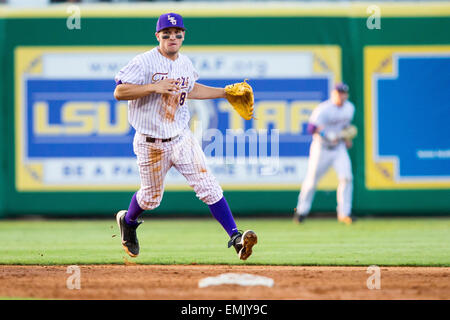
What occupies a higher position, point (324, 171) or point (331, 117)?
point (331, 117)

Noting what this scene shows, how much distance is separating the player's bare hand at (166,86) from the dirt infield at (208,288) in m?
1.40

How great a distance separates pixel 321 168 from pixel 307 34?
7.31 feet

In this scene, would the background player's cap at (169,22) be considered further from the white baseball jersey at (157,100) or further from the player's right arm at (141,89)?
the player's right arm at (141,89)

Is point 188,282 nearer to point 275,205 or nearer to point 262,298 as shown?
point 262,298

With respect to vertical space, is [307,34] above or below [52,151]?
above

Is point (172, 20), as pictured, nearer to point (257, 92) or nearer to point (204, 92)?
point (204, 92)

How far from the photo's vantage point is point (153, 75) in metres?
6.11

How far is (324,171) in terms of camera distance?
11414 mm

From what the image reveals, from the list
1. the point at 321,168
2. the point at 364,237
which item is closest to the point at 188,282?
the point at 364,237

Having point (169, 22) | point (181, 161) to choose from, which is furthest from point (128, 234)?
point (169, 22)

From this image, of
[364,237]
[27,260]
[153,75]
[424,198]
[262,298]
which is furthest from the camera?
[424,198]

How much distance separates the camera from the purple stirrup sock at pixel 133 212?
21.9 feet

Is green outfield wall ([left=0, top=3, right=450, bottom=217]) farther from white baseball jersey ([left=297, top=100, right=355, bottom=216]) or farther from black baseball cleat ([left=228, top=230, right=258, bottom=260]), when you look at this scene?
black baseball cleat ([left=228, top=230, right=258, bottom=260])

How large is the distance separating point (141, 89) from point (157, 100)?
0.27 metres
